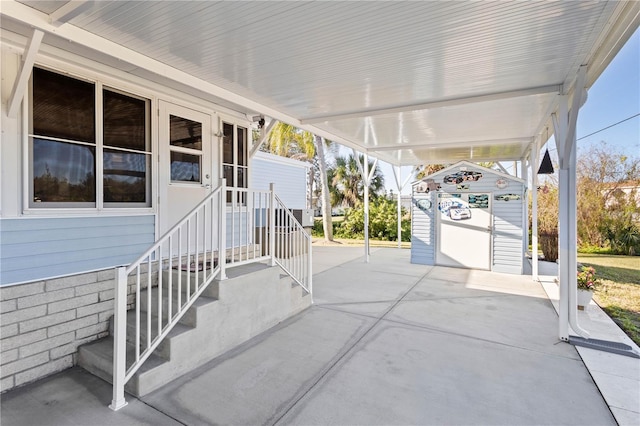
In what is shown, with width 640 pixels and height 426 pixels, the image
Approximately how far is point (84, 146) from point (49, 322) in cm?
168

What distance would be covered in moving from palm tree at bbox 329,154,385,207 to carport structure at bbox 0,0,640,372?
34.3 feet

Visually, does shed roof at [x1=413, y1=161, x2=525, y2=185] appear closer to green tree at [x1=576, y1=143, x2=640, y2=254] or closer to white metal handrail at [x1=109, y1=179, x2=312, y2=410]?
green tree at [x1=576, y1=143, x2=640, y2=254]

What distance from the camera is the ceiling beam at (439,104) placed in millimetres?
3846

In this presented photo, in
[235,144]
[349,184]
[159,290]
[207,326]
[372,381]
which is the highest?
[349,184]

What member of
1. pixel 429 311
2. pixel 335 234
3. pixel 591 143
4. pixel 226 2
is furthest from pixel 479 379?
pixel 335 234

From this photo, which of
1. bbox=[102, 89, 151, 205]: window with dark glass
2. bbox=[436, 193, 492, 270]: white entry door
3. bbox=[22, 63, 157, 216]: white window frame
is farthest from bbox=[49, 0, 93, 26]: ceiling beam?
bbox=[436, 193, 492, 270]: white entry door

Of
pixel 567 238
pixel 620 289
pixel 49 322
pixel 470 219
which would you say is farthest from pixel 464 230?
pixel 49 322

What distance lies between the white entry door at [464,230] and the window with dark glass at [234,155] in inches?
214

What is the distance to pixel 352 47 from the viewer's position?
2.96 metres

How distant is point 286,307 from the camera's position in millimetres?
4148

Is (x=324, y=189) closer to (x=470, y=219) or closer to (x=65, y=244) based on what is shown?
(x=470, y=219)

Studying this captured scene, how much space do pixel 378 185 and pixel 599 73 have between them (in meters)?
12.4

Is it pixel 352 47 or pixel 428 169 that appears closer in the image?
pixel 352 47

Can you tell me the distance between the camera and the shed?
7.32m
